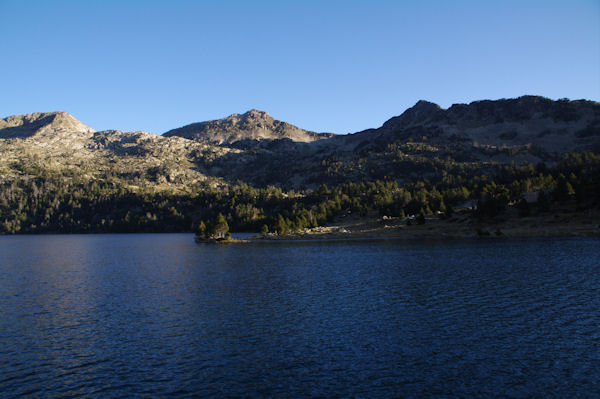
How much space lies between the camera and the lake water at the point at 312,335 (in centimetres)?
2827

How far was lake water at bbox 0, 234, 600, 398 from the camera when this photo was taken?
1113 inches

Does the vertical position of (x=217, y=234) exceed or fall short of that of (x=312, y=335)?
it exceeds it

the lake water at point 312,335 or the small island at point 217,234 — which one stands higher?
the small island at point 217,234

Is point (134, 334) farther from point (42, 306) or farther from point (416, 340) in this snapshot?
point (416, 340)

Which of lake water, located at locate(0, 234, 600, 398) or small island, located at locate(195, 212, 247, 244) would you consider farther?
small island, located at locate(195, 212, 247, 244)

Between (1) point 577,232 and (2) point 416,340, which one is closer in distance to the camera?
(2) point 416,340

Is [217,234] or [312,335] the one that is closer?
[312,335]

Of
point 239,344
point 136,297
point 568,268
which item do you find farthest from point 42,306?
point 568,268

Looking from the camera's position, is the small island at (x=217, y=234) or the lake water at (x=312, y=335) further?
the small island at (x=217, y=234)

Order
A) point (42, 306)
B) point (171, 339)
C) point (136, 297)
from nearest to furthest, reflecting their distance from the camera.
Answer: point (171, 339) < point (42, 306) < point (136, 297)

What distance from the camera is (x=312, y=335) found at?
1540 inches

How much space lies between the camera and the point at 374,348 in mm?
35062

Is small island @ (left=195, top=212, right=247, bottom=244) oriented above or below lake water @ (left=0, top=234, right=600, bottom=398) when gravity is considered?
above

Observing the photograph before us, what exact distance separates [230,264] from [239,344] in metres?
63.3
